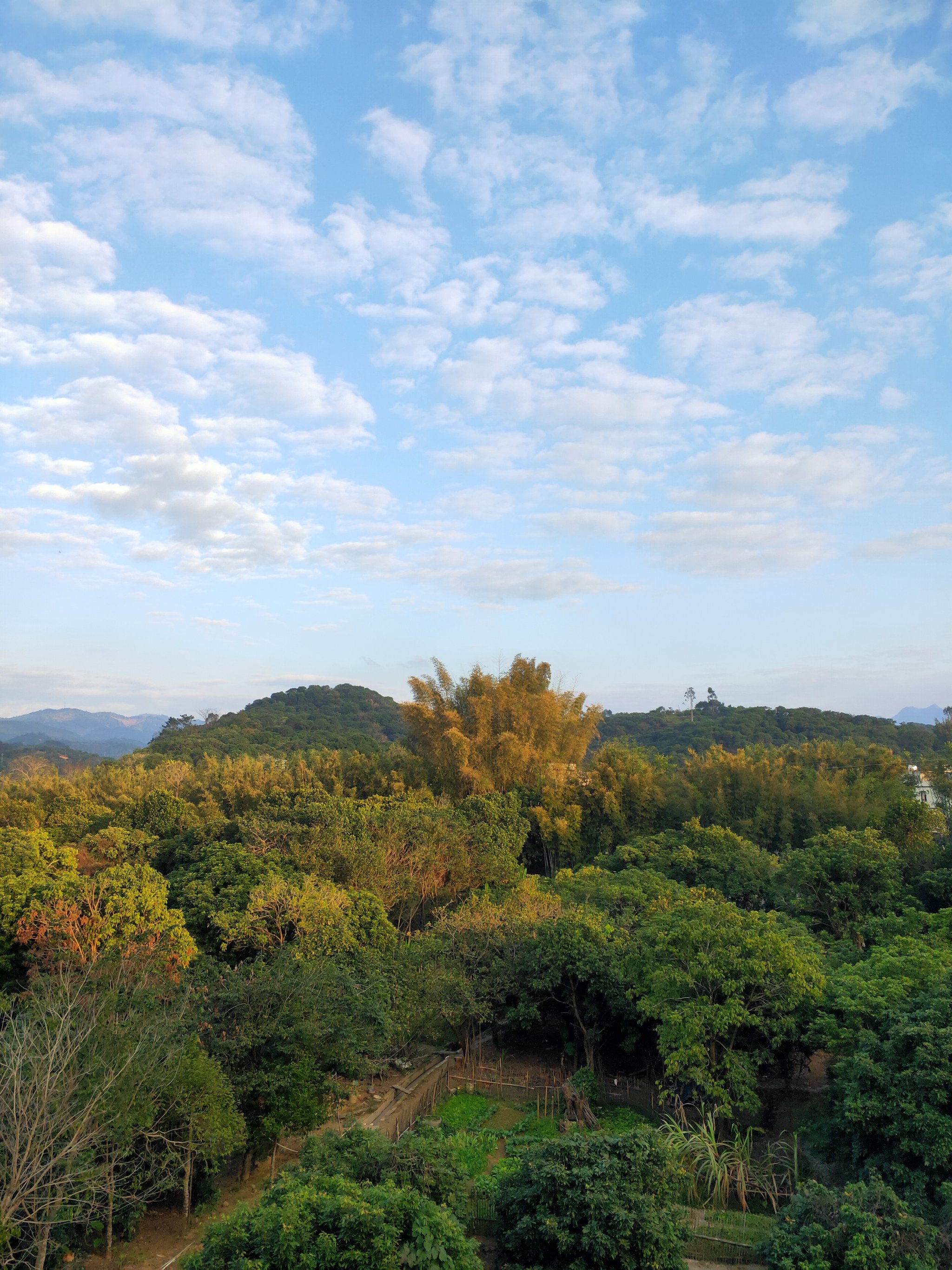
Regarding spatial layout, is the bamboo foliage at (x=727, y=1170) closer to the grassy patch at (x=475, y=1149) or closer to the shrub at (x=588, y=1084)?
the shrub at (x=588, y=1084)

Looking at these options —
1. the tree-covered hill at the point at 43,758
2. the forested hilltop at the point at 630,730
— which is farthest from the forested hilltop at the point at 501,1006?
the tree-covered hill at the point at 43,758

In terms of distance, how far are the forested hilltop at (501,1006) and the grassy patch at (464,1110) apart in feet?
0.46

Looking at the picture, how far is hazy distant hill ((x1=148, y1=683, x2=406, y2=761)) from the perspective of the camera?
53.7 meters

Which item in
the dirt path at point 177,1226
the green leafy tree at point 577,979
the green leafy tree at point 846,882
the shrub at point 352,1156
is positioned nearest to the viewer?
the shrub at point 352,1156

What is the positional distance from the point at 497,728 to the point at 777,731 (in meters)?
35.2

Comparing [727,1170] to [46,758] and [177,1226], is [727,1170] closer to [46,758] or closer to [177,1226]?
[177,1226]

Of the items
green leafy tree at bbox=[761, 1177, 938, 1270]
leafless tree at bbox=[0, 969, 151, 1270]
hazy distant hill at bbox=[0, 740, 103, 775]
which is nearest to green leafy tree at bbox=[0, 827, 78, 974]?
leafless tree at bbox=[0, 969, 151, 1270]

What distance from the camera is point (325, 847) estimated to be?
759 inches

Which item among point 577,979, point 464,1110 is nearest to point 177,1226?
point 464,1110

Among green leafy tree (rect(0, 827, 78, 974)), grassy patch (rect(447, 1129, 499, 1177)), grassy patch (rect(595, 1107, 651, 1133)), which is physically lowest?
grassy patch (rect(595, 1107, 651, 1133))

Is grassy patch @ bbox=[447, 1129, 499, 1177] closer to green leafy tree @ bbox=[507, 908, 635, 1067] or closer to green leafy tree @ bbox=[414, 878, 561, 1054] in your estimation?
green leafy tree @ bbox=[414, 878, 561, 1054]

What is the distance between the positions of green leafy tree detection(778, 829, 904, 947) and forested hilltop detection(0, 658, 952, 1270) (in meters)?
0.08

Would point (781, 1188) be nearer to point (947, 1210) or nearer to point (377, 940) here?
point (947, 1210)

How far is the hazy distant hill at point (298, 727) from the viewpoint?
5366cm
